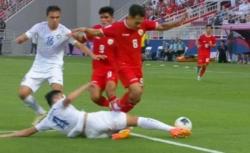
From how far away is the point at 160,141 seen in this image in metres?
11.8

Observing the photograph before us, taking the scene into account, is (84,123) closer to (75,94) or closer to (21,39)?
(75,94)

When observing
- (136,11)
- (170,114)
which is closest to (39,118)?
(136,11)

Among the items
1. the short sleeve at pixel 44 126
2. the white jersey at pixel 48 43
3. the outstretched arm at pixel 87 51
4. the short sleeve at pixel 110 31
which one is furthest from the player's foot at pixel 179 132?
the white jersey at pixel 48 43

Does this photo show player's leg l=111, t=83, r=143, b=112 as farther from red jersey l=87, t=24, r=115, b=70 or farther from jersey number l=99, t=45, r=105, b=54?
jersey number l=99, t=45, r=105, b=54

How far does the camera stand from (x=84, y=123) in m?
11.9

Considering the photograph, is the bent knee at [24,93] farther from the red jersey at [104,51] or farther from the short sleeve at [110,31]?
the short sleeve at [110,31]

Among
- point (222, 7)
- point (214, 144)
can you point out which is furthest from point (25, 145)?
point (222, 7)

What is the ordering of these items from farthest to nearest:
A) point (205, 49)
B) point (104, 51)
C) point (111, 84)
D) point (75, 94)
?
point (205, 49), point (104, 51), point (111, 84), point (75, 94)

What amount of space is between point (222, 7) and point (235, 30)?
770 cm

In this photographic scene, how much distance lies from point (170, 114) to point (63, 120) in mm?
4865

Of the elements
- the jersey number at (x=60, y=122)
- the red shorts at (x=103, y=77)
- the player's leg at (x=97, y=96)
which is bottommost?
the jersey number at (x=60, y=122)

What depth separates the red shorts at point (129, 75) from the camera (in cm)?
1295

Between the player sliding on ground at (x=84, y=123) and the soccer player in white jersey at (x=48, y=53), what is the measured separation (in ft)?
7.45

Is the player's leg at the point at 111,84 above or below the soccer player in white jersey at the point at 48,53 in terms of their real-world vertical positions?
below
